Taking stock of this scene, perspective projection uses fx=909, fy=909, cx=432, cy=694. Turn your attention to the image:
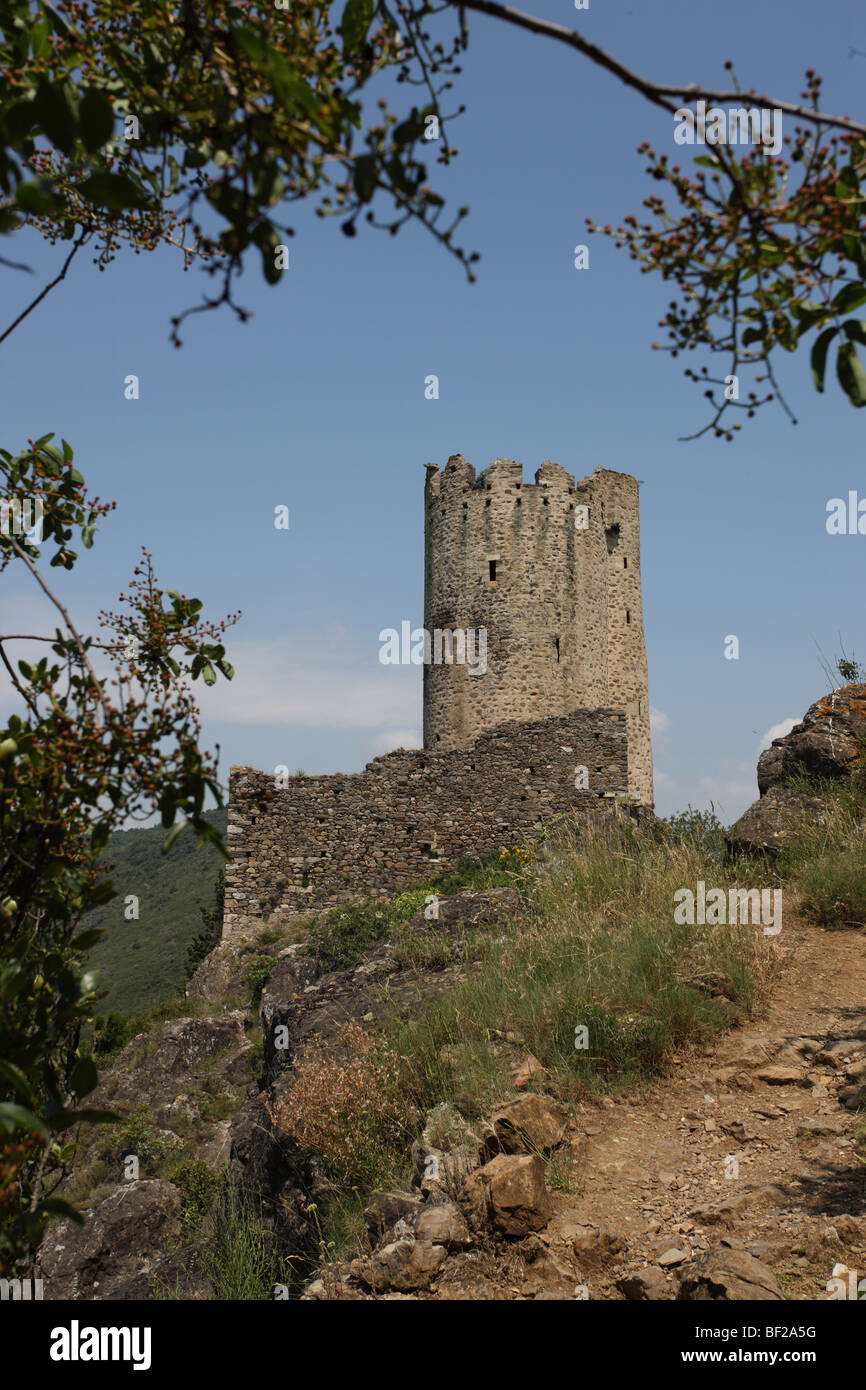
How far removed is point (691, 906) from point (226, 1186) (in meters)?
4.79

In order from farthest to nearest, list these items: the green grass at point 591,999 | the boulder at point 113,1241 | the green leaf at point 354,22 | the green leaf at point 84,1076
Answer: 1. the boulder at point 113,1241
2. the green grass at point 591,999
3. the green leaf at point 84,1076
4. the green leaf at point 354,22

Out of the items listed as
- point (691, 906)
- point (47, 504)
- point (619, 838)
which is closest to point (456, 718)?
point (619, 838)

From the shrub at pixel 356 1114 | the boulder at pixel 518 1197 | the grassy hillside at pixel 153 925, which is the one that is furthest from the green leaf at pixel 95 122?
the grassy hillside at pixel 153 925

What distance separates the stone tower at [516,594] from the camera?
66.7 ft

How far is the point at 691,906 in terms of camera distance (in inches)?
256

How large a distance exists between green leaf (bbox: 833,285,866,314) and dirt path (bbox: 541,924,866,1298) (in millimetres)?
3232

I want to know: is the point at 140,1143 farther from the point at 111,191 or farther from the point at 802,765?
the point at 111,191

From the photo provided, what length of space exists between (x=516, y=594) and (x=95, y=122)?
19.1 m

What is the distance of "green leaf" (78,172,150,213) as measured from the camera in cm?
176

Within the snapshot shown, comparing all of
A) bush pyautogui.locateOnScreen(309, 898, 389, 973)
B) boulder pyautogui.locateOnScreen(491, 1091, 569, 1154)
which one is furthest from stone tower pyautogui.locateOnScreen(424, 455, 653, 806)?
boulder pyautogui.locateOnScreen(491, 1091, 569, 1154)

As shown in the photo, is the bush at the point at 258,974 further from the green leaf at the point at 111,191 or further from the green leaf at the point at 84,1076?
the green leaf at the point at 111,191

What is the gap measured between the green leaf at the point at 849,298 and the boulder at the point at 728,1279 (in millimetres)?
3163

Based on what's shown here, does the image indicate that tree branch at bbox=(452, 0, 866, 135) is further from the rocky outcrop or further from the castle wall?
the castle wall

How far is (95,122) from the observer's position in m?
1.65
